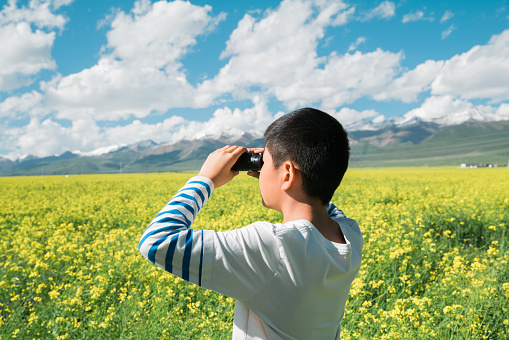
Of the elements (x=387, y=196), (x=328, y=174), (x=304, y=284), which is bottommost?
(x=387, y=196)

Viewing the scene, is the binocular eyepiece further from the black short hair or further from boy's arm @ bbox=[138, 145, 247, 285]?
boy's arm @ bbox=[138, 145, 247, 285]

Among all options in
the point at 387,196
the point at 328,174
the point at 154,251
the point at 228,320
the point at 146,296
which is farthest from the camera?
the point at 387,196

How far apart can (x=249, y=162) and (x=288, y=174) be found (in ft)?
0.67

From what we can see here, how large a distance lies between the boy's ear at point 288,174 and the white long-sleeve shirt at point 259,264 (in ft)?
0.49

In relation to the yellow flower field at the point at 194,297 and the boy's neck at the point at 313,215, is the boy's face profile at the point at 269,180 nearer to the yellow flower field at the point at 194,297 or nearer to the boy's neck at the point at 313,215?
the boy's neck at the point at 313,215

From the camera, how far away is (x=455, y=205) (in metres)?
7.90

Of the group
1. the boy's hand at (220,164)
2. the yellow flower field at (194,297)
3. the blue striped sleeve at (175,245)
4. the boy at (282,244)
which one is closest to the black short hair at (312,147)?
the boy at (282,244)

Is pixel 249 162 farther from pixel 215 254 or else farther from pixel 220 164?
pixel 215 254

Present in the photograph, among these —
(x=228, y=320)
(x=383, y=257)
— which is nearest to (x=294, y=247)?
(x=228, y=320)

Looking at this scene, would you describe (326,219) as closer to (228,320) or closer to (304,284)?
(304,284)

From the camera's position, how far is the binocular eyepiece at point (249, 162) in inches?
52.5

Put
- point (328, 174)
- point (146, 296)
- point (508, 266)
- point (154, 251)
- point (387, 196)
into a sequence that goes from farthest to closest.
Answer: point (387, 196)
point (508, 266)
point (146, 296)
point (328, 174)
point (154, 251)

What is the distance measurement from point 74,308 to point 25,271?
1.58 metres

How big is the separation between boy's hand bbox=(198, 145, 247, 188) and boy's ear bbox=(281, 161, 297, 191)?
0.20 m
